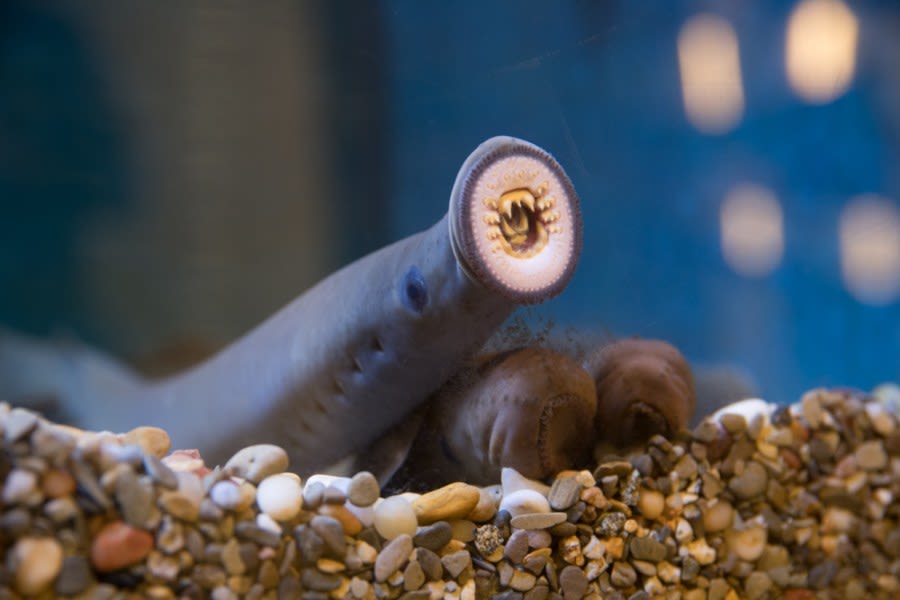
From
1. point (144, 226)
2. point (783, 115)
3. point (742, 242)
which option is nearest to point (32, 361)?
point (144, 226)

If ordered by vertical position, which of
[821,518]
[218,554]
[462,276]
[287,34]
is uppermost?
[287,34]

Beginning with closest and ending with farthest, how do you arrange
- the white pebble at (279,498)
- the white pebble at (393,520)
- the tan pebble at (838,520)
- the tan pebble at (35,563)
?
the tan pebble at (35,563), the white pebble at (279,498), the white pebble at (393,520), the tan pebble at (838,520)

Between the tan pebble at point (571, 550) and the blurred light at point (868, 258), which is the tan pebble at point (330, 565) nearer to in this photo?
the tan pebble at point (571, 550)

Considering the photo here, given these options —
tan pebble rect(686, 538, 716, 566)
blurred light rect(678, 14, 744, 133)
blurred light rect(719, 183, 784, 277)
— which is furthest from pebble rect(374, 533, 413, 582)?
blurred light rect(678, 14, 744, 133)

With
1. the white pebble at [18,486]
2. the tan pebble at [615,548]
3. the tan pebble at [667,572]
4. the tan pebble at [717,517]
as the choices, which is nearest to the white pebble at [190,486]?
the white pebble at [18,486]

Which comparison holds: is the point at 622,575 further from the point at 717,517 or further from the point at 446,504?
the point at 446,504

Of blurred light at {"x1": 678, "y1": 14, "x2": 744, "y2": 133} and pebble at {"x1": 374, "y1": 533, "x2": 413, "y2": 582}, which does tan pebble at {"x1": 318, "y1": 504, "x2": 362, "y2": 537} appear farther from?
blurred light at {"x1": 678, "y1": 14, "x2": 744, "y2": 133}

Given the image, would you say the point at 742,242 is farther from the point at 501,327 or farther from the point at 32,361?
the point at 32,361
